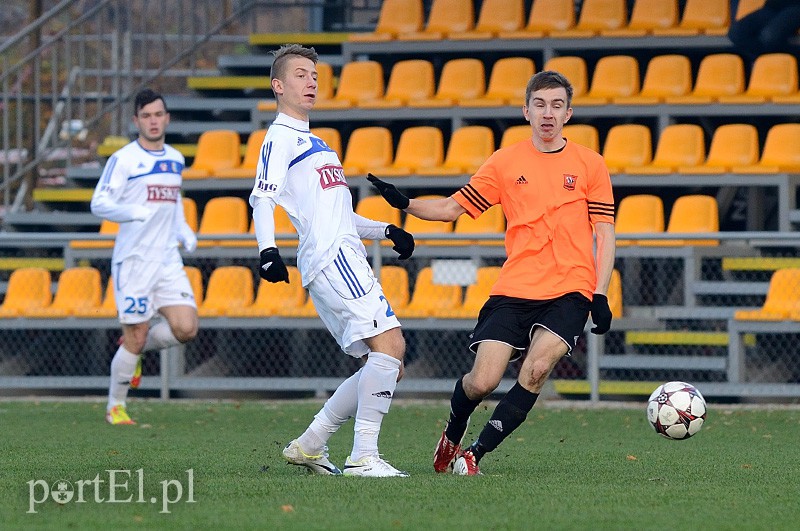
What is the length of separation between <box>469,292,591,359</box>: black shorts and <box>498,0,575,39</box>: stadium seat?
32.0 feet

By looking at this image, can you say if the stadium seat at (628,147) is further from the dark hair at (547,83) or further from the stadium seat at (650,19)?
the dark hair at (547,83)

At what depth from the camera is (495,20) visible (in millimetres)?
17016

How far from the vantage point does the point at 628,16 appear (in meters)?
17.9

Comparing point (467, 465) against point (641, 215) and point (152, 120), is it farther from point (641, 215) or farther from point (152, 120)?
point (641, 215)

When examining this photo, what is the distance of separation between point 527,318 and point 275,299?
6.75m

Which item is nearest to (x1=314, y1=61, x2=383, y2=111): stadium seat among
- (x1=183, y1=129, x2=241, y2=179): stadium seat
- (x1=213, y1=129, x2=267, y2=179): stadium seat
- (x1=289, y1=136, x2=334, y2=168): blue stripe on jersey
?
(x1=213, y1=129, x2=267, y2=179): stadium seat

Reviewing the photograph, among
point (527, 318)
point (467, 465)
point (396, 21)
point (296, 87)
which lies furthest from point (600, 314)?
point (396, 21)

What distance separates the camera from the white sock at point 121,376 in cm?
1086

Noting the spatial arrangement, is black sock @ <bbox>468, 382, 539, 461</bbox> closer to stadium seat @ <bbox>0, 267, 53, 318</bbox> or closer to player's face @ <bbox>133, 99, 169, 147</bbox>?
player's face @ <bbox>133, 99, 169, 147</bbox>

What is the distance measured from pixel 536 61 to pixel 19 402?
280 inches

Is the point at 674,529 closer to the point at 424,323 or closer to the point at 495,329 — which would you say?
the point at 495,329

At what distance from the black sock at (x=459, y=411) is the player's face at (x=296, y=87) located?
1491 mm

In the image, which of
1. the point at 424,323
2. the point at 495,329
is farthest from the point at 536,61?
the point at 495,329

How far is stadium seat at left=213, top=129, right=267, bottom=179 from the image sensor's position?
15438mm
